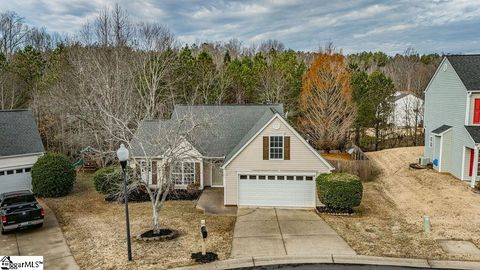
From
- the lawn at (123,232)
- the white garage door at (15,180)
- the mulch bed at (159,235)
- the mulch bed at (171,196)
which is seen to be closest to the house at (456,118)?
the lawn at (123,232)

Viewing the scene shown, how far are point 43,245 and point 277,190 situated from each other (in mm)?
11802

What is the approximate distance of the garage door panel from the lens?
20531mm

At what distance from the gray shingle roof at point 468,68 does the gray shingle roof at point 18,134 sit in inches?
1146

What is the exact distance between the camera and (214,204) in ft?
69.3

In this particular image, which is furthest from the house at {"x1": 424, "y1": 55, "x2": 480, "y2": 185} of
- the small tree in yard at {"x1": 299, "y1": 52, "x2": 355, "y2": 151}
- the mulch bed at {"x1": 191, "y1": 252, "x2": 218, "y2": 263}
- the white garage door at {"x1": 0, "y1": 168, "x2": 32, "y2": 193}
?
the white garage door at {"x1": 0, "y1": 168, "x2": 32, "y2": 193}

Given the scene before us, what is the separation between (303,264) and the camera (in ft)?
43.5

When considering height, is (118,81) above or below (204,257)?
above

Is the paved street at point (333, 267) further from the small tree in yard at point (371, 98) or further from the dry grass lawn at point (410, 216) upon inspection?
the small tree in yard at point (371, 98)

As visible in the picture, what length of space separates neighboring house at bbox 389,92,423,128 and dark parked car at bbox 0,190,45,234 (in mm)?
41813

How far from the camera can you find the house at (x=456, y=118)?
24328mm

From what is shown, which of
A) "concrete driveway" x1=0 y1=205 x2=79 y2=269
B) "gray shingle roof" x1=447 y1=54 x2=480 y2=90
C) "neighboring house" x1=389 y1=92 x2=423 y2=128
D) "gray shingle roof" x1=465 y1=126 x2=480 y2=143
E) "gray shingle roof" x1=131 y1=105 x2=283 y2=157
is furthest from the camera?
"neighboring house" x1=389 y1=92 x2=423 y2=128

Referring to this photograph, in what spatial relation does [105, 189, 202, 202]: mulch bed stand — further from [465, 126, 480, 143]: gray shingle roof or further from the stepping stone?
[465, 126, 480, 143]: gray shingle roof

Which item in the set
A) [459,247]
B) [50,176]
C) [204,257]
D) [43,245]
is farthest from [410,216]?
[50,176]

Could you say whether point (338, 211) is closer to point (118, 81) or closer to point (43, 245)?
point (43, 245)
